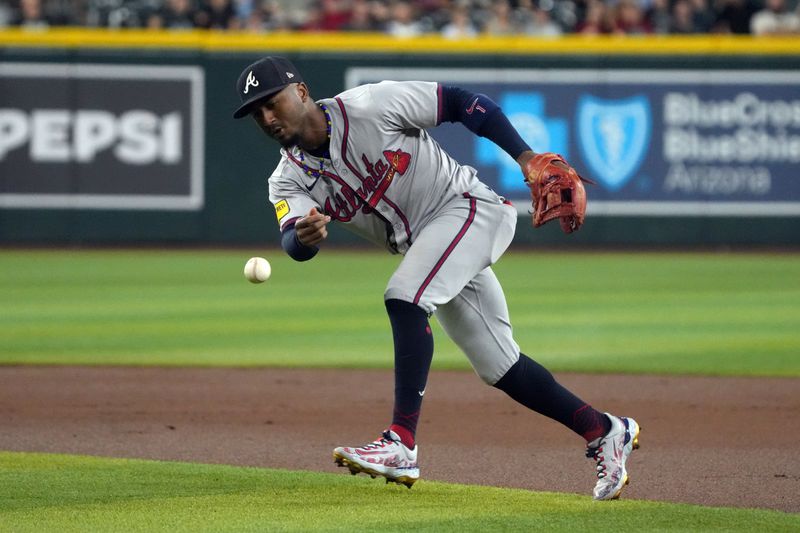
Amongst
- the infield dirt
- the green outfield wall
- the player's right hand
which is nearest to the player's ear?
the player's right hand

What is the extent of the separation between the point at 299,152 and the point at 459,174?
60cm

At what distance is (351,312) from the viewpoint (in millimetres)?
10727

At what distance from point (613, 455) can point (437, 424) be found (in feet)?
6.28

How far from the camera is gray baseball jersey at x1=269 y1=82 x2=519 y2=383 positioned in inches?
182

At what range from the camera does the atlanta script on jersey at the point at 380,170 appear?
15.3ft

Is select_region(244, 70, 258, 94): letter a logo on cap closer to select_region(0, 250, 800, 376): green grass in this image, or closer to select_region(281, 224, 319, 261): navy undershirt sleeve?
select_region(281, 224, 319, 261): navy undershirt sleeve

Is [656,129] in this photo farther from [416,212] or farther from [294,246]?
[294,246]

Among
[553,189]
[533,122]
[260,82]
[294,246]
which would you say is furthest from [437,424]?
[533,122]

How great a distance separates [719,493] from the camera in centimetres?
482

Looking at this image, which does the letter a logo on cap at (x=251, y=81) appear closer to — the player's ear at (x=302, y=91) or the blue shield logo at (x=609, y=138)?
the player's ear at (x=302, y=91)

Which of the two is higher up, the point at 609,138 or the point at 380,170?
the point at 380,170

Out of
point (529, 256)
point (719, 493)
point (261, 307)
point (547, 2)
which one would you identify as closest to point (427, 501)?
point (719, 493)

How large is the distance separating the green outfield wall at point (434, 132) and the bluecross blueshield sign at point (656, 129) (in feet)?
0.06

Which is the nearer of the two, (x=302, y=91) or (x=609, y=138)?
(x=302, y=91)
